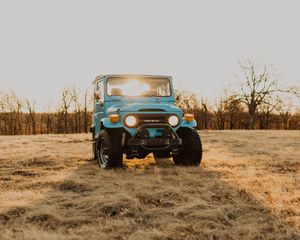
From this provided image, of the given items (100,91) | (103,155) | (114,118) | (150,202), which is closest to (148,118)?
(114,118)

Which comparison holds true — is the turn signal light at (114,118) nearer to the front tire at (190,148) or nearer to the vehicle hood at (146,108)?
the vehicle hood at (146,108)

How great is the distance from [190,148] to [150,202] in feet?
10.9

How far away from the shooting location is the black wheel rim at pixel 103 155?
8383 millimetres

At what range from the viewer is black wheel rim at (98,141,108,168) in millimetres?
8383

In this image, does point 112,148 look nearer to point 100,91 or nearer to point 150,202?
point 100,91

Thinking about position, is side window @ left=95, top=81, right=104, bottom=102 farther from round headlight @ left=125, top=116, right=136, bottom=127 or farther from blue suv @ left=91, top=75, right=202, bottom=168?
round headlight @ left=125, top=116, right=136, bottom=127

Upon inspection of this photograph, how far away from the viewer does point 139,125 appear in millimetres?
8086

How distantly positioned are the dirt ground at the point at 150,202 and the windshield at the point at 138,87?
1843 millimetres

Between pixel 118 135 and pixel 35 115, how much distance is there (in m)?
44.5

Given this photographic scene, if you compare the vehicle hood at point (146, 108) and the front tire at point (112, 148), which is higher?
the vehicle hood at point (146, 108)

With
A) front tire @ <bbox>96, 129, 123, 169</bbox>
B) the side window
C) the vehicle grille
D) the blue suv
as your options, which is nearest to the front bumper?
the blue suv

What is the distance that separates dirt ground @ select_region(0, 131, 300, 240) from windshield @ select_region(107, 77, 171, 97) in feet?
6.05

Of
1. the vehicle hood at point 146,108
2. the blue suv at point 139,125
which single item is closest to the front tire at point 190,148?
the blue suv at point 139,125

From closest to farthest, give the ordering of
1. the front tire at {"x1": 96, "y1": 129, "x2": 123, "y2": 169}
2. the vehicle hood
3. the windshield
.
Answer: the front tire at {"x1": 96, "y1": 129, "x2": 123, "y2": 169} → the vehicle hood → the windshield
